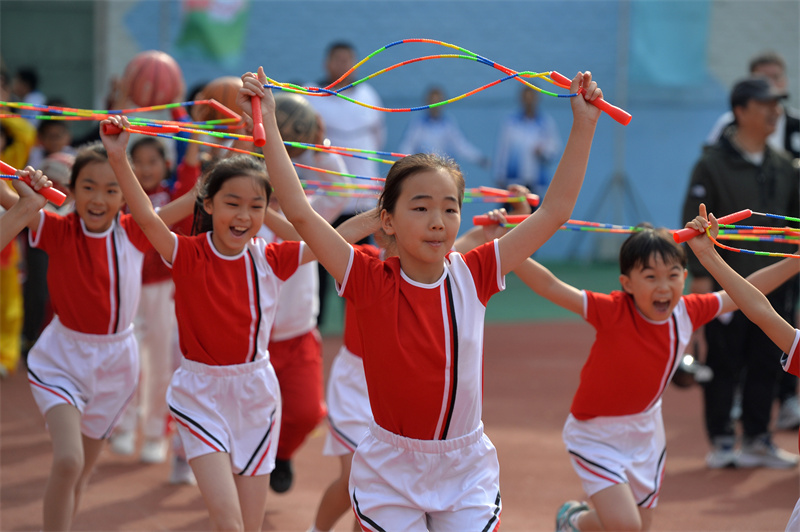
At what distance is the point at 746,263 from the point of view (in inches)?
230

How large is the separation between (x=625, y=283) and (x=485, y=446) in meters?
1.42

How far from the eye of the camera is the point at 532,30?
1614cm

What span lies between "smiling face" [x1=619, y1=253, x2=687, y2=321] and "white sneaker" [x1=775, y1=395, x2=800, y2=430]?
333 centimetres

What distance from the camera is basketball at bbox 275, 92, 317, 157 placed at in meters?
4.87

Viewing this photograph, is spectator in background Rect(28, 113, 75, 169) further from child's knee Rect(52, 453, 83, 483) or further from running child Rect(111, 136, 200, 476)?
child's knee Rect(52, 453, 83, 483)

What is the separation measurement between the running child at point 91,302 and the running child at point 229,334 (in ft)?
1.57

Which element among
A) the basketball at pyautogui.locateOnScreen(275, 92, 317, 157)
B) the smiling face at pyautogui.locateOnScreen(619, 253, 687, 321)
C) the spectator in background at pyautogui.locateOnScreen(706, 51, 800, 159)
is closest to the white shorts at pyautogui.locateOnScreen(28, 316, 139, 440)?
the basketball at pyautogui.locateOnScreen(275, 92, 317, 157)

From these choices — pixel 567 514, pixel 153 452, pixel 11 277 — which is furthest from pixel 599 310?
pixel 11 277

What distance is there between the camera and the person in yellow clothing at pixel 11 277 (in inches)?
318

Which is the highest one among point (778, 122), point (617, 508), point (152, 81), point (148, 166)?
point (152, 81)

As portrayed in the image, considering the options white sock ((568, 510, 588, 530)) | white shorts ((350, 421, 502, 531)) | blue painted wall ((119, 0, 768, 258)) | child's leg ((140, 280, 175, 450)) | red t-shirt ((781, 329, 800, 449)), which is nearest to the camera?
white shorts ((350, 421, 502, 531))

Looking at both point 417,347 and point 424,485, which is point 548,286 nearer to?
point 417,347

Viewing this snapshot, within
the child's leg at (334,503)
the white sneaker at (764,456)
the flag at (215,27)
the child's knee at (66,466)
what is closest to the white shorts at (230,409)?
the child's knee at (66,466)

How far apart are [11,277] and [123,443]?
2.76 metres
